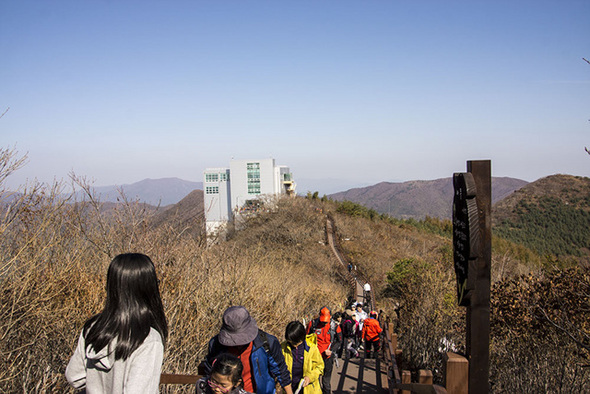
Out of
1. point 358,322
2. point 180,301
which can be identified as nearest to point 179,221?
point 180,301

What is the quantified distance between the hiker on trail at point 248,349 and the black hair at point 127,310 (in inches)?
40.5

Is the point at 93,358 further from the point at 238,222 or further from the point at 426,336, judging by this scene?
the point at 238,222

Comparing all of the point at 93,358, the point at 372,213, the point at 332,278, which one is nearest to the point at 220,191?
the point at 372,213

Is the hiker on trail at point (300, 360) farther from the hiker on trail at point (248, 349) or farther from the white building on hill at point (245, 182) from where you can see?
the white building on hill at point (245, 182)

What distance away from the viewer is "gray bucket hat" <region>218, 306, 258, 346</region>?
3.13 m

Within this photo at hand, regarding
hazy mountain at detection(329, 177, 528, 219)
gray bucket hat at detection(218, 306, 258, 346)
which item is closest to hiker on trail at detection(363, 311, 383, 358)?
gray bucket hat at detection(218, 306, 258, 346)

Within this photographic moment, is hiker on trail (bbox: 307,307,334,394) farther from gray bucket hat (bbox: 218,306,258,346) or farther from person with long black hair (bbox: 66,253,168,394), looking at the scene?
person with long black hair (bbox: 66,253,168,394)

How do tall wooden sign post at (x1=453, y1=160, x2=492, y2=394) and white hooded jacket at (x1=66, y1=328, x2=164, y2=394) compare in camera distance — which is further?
tall wooden sign post at (x1=453, y1=160, x2=492, y2=394)

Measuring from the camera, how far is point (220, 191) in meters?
55.4

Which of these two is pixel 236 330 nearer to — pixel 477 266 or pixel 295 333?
pixel 295 333

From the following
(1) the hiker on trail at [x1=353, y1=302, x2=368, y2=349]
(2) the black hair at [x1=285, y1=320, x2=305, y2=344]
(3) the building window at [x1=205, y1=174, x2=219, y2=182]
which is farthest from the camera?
(3) the building window at [x1=205, y1=174, x2=219, y2=182]

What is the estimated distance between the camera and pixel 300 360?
4.64m

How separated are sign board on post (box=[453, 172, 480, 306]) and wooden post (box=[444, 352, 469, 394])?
353 mm

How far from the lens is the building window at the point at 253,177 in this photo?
53.7 metres
